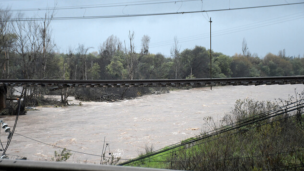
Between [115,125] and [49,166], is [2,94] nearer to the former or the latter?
[115,125]

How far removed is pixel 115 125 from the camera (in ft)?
62.3

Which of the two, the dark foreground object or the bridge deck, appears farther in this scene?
the bridge deck

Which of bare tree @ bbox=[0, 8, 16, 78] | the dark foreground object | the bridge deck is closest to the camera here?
the dark foreground object

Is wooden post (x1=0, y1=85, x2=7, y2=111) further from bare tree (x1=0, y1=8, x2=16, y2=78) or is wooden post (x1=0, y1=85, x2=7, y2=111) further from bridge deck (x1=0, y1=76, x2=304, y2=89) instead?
bare tree (x1=0, y1=8, x2=16, y2=78)

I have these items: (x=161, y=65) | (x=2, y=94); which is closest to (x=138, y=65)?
(x=161, y=65)

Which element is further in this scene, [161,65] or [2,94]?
[161,65]

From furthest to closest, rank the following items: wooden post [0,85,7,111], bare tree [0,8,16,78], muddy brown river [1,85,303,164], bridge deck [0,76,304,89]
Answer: bare tree [0,8,16,78] < muddy brown river [1,85,303,164] < wooden post [0,85,7,111] < bridge deck [0,76,304,89]

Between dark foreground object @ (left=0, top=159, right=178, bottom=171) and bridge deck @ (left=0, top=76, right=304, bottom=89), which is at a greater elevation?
bridge deck @ (left=0, top=76, right=304, bottom=89)

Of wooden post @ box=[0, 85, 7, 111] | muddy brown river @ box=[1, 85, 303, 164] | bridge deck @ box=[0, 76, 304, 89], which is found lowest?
muddy brown river @ box=[1, 85, 303, 164]

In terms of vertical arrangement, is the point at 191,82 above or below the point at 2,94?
above

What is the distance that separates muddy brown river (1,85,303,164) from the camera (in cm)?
1295

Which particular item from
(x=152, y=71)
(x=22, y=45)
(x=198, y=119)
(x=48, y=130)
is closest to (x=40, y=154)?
(x=48, y=130)

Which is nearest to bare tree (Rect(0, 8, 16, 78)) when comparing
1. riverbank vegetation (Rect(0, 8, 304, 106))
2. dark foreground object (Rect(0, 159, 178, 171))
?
riverbank vegetation (Rect(0, 8, 304, 106))

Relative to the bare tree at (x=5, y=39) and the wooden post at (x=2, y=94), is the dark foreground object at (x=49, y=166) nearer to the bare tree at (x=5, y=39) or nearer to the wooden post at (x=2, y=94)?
the wooden post at (x=2, y=94)
